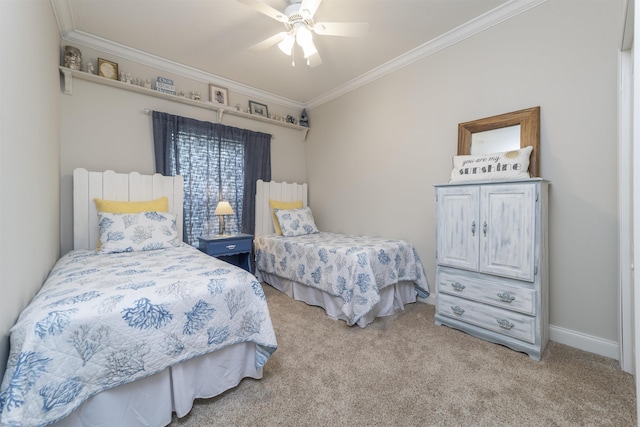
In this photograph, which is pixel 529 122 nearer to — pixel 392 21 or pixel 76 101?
pixel 392 21

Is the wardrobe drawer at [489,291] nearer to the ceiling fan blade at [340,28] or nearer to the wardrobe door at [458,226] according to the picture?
the wardrobe door at [458,226]

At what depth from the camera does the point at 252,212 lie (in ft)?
11.9

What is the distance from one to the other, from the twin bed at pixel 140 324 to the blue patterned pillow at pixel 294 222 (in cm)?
110

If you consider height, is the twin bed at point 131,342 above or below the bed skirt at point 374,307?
above

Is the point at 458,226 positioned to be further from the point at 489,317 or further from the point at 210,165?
the point at 210,165

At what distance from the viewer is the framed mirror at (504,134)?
206 cm

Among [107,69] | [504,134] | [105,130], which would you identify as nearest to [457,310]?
[504,134]

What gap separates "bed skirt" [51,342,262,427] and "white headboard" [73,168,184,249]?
1949mm

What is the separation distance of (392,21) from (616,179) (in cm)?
206

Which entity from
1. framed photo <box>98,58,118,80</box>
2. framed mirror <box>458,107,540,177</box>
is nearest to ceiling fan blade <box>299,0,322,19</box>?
framed mirror <box>458,107,540,177</box>

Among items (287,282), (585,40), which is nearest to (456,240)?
(585,40)

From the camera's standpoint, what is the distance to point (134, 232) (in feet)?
7.71

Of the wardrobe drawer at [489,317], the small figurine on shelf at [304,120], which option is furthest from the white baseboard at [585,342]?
the small figurine on shelf at [304,120]

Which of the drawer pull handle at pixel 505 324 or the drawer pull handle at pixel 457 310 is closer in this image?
the drawer pull handle at pixel 505 324
